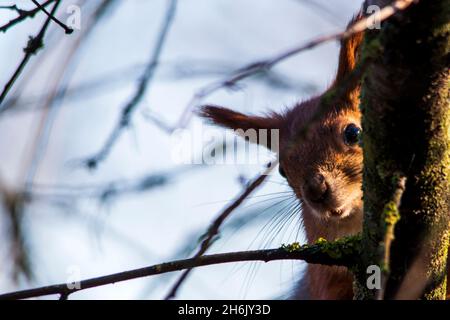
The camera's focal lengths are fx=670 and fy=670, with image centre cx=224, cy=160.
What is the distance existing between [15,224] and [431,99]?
1163mm

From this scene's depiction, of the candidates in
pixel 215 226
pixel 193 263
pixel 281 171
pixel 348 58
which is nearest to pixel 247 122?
pixel 281 171

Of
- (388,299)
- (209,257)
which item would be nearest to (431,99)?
(388,299)

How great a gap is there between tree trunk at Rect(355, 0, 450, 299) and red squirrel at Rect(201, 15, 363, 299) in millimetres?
681

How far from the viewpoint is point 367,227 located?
1.44 meters

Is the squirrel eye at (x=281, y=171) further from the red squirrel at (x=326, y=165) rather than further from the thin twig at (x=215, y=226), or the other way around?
the thin twig at (x=215, y=226)

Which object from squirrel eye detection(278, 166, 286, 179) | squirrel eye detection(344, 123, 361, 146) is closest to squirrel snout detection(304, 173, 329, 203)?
squirrel eye detection(344, 123, 361, 146)

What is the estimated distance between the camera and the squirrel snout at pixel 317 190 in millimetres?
2229

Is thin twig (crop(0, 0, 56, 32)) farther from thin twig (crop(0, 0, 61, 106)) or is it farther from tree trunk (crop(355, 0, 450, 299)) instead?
tree trunk (crop(355, 0, 450, 299))

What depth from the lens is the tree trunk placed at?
121cm

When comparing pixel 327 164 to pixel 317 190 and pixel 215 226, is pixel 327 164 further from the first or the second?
pixel 215 226

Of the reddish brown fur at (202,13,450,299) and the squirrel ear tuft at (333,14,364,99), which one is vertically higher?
the squirrel ear tuft at (333,14,364,99)

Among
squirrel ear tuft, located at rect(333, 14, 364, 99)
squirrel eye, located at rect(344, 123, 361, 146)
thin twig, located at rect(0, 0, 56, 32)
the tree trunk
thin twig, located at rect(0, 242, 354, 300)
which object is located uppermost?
squirrel ear tuft, located at rect(333, 14, 364, 99)
